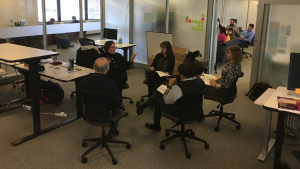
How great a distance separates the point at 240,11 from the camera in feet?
40.8

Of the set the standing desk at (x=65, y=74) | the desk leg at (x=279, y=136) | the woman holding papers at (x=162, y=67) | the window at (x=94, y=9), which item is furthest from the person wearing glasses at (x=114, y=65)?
the window at (x=94, y=9)

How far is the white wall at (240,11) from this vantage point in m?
11.9

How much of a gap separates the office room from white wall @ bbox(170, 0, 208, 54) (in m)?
0.02

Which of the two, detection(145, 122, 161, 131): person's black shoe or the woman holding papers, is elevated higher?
the woman holding papers

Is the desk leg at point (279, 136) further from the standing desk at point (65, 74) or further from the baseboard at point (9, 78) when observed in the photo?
the baseboard at point (9, 78)

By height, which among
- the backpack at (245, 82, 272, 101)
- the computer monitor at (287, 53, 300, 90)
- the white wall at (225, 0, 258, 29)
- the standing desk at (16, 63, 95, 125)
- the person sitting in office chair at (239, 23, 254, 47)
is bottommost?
the backpack at (245, 82, 272, 101)

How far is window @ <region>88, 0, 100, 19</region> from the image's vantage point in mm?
8312

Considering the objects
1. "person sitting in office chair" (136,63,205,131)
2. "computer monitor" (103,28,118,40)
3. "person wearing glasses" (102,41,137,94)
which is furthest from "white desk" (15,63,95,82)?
"computer monitor" (103,28,118,40)

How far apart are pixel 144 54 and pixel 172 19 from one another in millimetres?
1343

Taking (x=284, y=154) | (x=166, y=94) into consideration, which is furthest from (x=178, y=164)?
(x=284, y=154)

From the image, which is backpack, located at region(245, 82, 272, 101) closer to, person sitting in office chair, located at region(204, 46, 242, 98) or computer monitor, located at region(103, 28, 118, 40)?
person sitting in office chair, located at region(204, 46, 242, 98)

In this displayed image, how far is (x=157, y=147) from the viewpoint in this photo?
3650 millimetres

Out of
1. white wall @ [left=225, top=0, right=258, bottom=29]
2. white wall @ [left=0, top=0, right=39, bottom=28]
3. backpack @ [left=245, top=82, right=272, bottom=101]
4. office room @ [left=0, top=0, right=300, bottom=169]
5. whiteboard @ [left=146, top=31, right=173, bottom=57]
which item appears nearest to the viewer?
office room @ [left=0, top=0, right=300, bottom=169]

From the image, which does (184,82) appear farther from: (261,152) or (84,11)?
(84,11)
